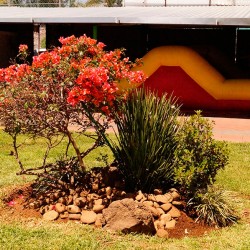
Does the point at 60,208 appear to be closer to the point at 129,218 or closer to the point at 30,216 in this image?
the point at 30,216

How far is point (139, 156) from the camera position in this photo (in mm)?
6094

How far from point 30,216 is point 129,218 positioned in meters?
1.28

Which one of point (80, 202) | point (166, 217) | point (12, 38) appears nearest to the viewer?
point (166, 217)

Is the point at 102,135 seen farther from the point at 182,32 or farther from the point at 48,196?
the point at 182,32

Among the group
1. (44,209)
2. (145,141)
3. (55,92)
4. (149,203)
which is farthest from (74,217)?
(55,92)

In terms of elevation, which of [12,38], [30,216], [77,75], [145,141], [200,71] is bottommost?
[30,216]

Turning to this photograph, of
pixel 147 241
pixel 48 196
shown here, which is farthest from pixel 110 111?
pixel 147 241

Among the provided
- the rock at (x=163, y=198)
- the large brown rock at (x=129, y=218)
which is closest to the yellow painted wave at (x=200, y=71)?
the rock at (x=163, y=198)

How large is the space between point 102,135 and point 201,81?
9.29 metres

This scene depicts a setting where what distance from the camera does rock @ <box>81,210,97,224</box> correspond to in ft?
18.7

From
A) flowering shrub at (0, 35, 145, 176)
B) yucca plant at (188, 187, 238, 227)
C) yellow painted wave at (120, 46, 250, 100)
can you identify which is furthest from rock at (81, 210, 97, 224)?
yellow painted wave at (120, 46, 250, 100)

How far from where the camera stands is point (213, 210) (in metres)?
5.90

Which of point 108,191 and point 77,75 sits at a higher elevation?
point 77,75

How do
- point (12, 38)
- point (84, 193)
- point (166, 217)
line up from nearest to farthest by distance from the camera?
point (166, 217) → point (84, 193) → point (12, 38)
